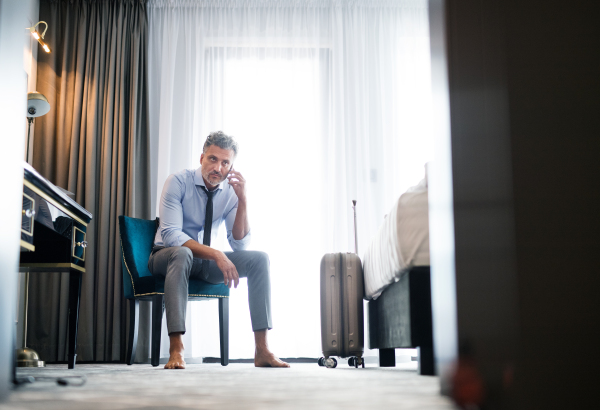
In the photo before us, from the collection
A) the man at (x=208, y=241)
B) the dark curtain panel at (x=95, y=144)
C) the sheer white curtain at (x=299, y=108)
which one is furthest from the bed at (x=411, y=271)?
the dark curtain panel at (x=95, y=144)

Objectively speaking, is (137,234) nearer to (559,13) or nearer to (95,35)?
(95,35)

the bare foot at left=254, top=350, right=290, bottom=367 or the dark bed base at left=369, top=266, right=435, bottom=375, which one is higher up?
the dark bed base at left=369, top=266, right=435, bottom=375

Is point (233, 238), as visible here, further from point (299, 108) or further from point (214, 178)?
point (299, 108)

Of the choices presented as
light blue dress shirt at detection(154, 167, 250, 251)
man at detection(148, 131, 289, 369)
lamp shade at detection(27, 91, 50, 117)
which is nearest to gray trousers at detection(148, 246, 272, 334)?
man at detection(148, 131, 289, 369)

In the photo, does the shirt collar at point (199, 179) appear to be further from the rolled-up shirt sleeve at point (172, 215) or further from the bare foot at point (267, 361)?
the bare foot at point (267, 361)

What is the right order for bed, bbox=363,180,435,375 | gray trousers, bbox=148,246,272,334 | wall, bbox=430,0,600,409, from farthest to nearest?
gray trousers, bbox=148,246,272,334
bed, bbox=363,180,435,375
wall, bbox=430,0,600,409

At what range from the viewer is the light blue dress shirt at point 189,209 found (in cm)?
258

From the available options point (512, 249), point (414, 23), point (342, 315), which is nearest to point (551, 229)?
point (512, 249)

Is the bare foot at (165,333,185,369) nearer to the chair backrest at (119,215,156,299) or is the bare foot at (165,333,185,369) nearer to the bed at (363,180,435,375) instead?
the chair backrest at (119,215,156,299)

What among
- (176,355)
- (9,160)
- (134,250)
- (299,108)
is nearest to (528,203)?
(9,160)

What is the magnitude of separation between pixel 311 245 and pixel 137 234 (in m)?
1.41

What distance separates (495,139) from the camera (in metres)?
0.54

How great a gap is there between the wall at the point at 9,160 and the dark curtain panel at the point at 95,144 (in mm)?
3213

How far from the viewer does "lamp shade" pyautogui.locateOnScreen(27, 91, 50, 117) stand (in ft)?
10.3
